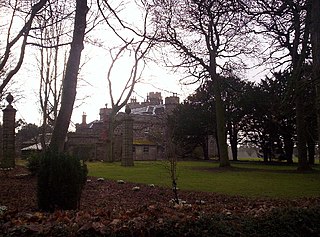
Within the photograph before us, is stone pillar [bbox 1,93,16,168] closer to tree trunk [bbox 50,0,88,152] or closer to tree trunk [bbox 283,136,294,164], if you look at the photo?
tree trunk [bbox 50,0,88,152]

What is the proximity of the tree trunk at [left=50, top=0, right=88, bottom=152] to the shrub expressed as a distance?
11.8 ft

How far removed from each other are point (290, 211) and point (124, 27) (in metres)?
6.07

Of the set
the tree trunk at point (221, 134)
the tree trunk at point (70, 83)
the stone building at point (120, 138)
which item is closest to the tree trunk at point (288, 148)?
the stone building at point (120, 138)

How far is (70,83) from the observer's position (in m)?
10.6

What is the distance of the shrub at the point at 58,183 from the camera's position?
684 cm

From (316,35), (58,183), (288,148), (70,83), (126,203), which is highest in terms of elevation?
(316,35)

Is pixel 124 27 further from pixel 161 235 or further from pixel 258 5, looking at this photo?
pixel 161 235

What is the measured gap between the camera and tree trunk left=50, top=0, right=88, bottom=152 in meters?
10.7

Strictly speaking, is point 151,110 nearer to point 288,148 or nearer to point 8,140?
point 288,148

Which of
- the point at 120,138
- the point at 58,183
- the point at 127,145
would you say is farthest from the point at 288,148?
the point at 58,183

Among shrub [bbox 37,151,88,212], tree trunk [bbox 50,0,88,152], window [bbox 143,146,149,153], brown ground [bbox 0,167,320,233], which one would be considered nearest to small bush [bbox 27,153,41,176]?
brown ground [bbox 0,167,320,233]

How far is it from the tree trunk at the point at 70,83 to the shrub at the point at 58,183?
141 inches

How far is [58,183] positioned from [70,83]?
4530 mm

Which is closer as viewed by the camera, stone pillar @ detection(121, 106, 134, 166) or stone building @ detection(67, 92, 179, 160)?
stone pillar @ detection(121, 106, 134, 166)
